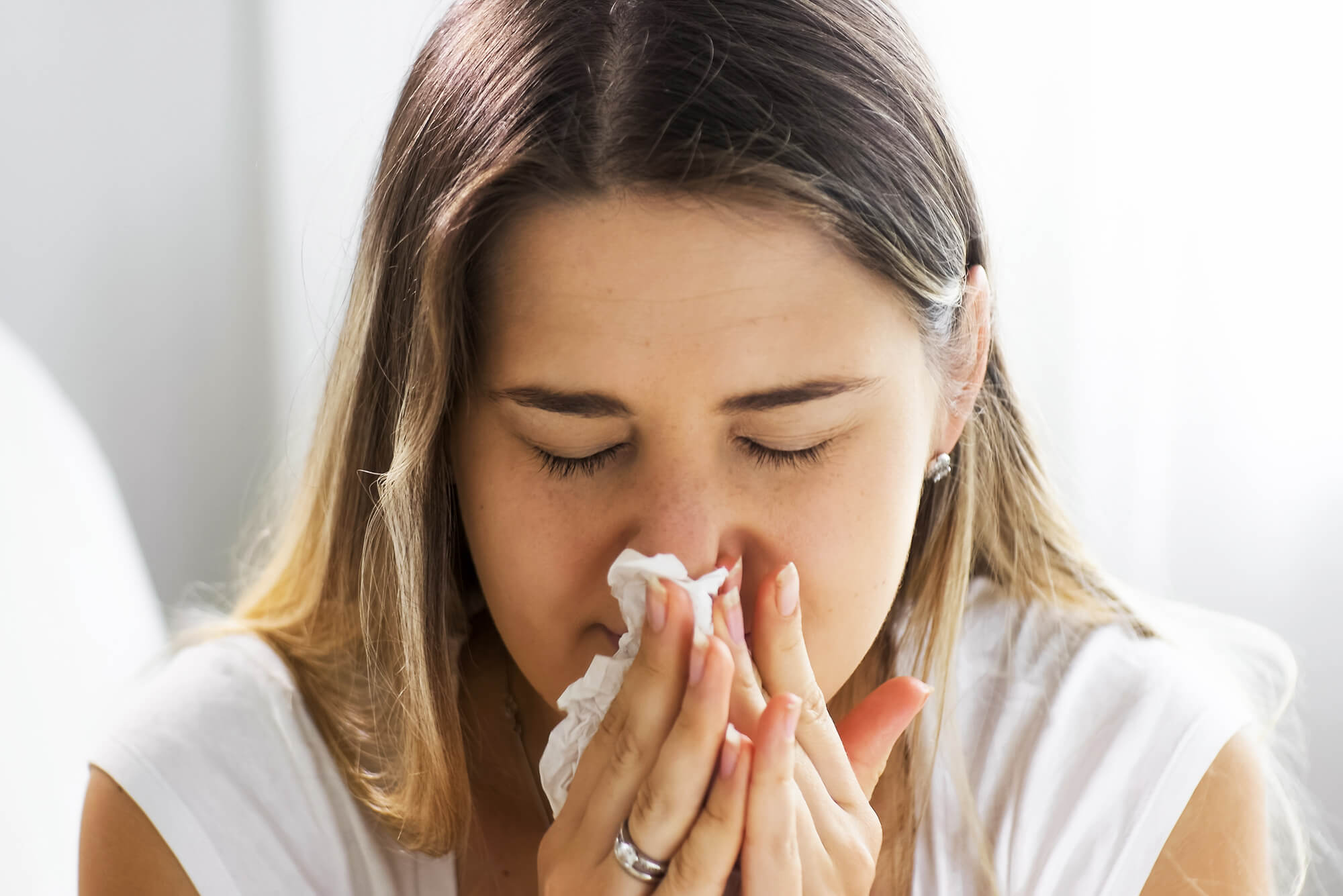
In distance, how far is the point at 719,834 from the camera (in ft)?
2.80

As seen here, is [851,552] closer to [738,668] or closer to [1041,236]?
[738,668]

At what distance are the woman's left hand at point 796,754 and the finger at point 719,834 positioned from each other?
0.01 meters

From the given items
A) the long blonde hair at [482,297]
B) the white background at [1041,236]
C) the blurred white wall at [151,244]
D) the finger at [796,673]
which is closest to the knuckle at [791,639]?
the finger at [796,673]

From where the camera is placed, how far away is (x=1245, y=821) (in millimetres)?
1138

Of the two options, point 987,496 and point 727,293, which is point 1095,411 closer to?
point 987,496

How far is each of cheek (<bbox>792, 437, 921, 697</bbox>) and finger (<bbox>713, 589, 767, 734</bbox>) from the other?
0.08 meters

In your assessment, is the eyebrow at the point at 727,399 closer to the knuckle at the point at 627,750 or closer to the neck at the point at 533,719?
the knuckle at the point at 627,750

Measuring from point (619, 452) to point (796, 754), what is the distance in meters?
0.27

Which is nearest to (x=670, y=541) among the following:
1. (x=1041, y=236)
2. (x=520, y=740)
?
(x=520, y=740)

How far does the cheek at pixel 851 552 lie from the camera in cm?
94

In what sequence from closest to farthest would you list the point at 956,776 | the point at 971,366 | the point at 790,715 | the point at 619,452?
the point at 790,715 → the point at 619,452 → the point at 971,366 → the point at 956,776

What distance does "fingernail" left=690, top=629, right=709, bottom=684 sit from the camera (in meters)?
0.84

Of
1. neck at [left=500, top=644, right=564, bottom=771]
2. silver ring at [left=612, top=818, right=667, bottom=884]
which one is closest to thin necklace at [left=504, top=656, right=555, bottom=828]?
neck at [left=500, top=644, right=564, bottom=771]

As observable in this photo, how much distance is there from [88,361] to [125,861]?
3.67 ft
